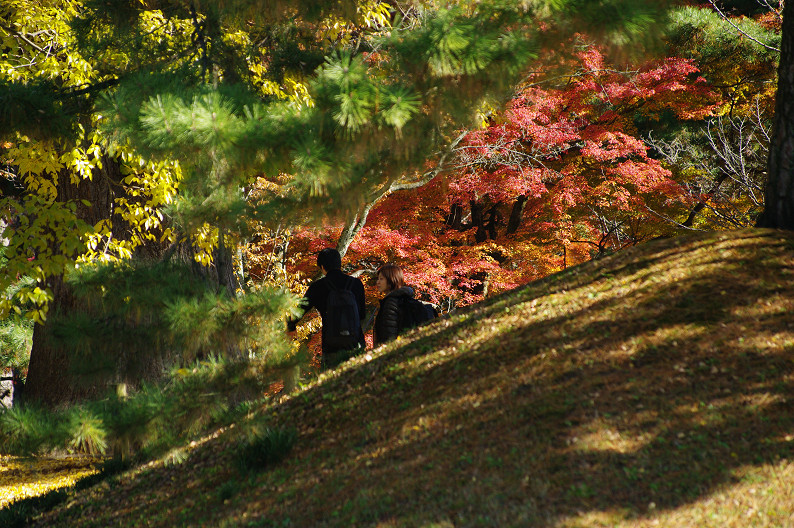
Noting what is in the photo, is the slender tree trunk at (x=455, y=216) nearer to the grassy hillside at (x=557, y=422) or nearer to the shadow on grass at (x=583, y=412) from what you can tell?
the grassy hillside at (x=557, y=422)

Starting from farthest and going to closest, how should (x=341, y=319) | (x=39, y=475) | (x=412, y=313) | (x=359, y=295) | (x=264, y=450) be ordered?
1. (x=39, y=475)
2. (x=412, y=313)
3. (x=359, y=295)
4. (x=341, y=319)
5. (x=264, y=450)

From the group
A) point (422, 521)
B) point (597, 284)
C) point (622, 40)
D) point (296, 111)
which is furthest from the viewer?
Result: point (597, 284)

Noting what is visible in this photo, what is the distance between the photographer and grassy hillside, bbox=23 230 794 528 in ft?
10.4

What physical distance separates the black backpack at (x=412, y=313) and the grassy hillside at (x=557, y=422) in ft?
1.83

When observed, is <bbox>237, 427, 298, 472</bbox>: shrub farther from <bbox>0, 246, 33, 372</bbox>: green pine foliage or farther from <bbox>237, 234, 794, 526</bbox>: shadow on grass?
<bbox>0, 246, 33, 372</bbox>: green pine foliage

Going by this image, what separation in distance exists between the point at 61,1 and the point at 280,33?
2.45 metres

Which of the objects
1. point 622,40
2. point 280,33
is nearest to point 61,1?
point 280,33

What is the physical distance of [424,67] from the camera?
4.06 meters

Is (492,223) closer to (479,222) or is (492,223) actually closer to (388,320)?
(479,222)

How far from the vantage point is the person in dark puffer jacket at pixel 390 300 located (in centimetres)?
598

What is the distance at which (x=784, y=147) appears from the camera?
5.38 metres

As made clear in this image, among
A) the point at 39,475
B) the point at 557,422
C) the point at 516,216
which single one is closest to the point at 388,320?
the point at 557,422

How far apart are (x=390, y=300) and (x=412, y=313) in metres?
0.34

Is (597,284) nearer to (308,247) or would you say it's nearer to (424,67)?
(424,67)
